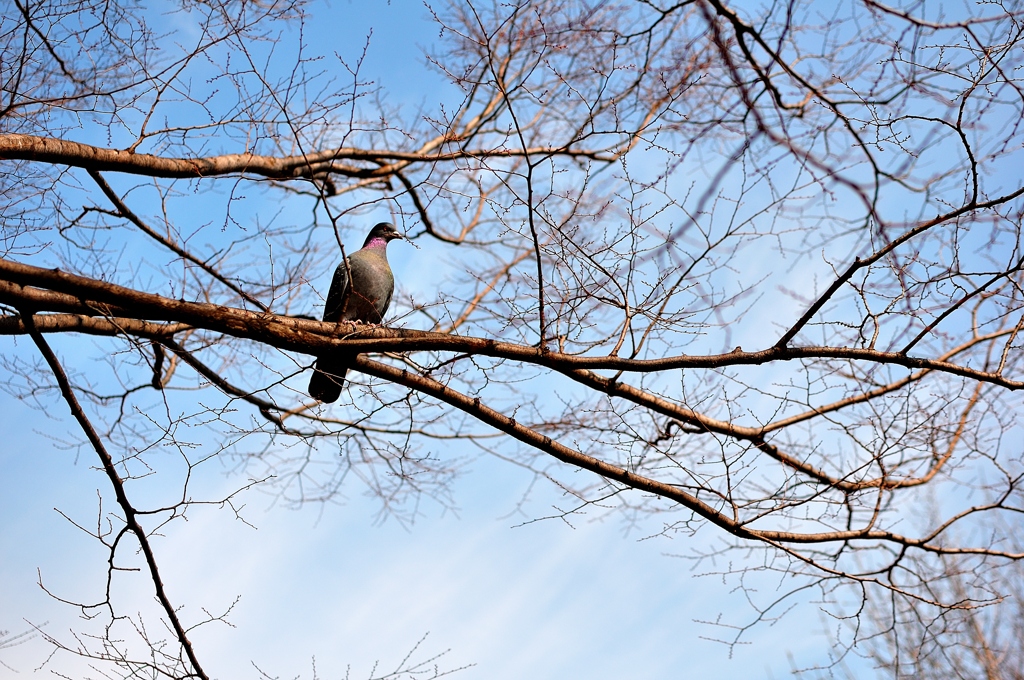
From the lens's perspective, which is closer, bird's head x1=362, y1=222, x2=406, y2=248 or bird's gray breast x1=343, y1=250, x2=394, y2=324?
bird's gray breast x1=343, y1=250, x2=394, y2=324

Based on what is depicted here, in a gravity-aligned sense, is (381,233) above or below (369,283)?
above

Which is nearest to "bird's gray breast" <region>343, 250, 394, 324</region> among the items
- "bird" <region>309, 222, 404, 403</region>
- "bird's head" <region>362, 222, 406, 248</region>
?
"bird" <region>309, 222, 404, 403</region>

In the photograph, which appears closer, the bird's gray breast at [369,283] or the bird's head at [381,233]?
the bird's gray breast at [369,283]

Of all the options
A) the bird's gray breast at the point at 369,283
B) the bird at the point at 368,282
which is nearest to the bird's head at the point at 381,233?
the bird at the point at 368,282

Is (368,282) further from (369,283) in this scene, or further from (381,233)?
(381,233)

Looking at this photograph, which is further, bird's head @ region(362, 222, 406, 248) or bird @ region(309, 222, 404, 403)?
bird's head @ region(362, 222, 406, 248)

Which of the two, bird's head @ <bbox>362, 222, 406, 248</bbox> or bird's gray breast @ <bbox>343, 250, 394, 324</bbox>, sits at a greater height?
bird's head @ <bbox>362, 222, 406, 248</bbox>

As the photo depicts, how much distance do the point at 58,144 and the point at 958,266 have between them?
4713 millimetres

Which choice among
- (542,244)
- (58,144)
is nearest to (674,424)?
(542,244)

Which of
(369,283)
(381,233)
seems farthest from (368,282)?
(381,233)

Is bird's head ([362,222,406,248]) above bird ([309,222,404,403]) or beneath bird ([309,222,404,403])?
above

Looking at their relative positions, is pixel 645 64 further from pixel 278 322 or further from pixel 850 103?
pixel 278 322

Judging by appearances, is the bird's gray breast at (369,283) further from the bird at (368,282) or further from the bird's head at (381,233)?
the bird's head at (381,233)

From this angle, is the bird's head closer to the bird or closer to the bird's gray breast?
the bird
